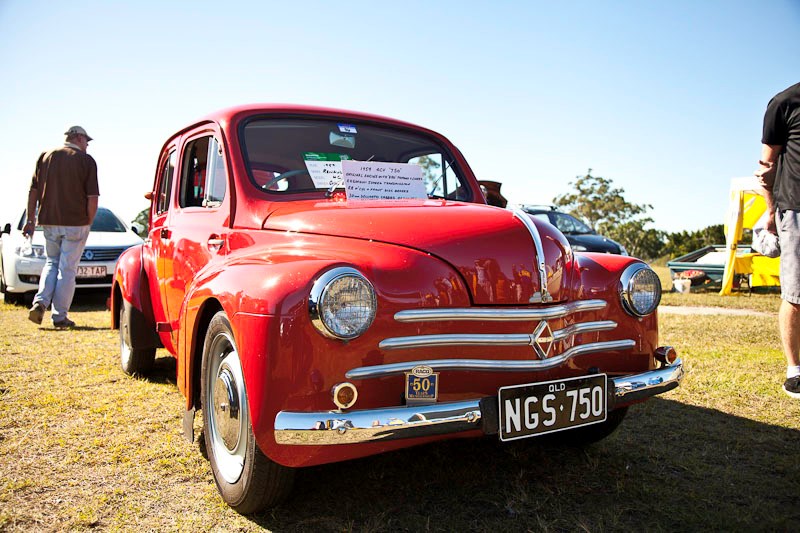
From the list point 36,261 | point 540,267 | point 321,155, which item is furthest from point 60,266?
point 540,267

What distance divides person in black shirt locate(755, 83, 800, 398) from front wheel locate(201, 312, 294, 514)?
9.32 ft

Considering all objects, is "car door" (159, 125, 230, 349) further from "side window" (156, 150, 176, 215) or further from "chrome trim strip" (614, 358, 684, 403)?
"chrome trim strip" (614, 358, 684, 403)

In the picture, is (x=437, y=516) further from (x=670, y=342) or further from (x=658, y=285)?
(x=670, y=342)

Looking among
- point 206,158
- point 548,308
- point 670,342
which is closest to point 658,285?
point 548,308

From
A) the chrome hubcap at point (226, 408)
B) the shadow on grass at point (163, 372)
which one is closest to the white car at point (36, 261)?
the shadow on grass at point (163, 372)

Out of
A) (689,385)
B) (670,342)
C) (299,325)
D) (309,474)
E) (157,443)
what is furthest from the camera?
(670,342)

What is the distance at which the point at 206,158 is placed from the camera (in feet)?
10.6

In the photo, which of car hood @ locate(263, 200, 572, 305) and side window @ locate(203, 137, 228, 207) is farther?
side window @ locate(203, 137, 228, 207)

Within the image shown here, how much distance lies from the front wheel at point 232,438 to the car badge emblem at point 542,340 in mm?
969

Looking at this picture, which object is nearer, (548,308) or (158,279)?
(548,308)

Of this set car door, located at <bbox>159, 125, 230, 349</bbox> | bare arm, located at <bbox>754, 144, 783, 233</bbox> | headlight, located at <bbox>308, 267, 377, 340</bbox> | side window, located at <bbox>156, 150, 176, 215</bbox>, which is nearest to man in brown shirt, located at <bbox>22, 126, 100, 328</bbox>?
side window, located at <bbox>156, 150, 176, 215</bbox>

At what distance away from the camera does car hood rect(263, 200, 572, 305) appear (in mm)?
2160

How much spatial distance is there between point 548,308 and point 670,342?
390cm

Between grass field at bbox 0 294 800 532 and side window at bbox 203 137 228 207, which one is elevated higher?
side window at bbox 203 137 228 207
